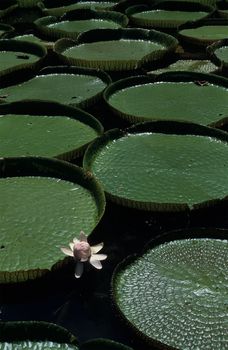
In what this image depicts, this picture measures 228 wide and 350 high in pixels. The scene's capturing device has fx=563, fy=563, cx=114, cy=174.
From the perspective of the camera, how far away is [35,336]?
197 cm

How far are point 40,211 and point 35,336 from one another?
2.63ft

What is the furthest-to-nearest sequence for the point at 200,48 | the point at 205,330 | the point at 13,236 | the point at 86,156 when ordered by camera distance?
the point at 200,48 < the point at 86,156 < the point at 13,236 < the point at 205,330

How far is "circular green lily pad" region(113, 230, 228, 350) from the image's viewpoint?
198 cm

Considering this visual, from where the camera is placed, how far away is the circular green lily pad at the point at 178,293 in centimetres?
198

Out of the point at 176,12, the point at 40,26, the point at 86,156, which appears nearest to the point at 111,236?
the point at 86,156

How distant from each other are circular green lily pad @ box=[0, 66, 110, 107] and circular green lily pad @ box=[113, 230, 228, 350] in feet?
5.05

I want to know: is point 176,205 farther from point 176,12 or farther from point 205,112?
point 176,12

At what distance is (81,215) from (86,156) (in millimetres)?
456

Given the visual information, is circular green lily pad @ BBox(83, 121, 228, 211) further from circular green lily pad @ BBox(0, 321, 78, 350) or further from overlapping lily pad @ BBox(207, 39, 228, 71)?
overlapping lily pad @ BBox(207, 39, 228, 71)

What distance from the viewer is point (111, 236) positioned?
265 cm

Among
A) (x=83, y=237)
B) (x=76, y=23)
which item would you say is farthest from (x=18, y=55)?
(x=83, y=237)

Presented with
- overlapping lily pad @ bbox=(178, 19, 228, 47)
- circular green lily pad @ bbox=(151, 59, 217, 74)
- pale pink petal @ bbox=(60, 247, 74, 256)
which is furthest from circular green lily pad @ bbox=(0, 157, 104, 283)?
overlapping lily pad @ bbox=(178, 19, 228, 47)

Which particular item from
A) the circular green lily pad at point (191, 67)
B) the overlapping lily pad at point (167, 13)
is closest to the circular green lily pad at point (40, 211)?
the circular green lily pad at point (191, 67)

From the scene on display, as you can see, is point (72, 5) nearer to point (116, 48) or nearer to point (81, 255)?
point (116, 48)
